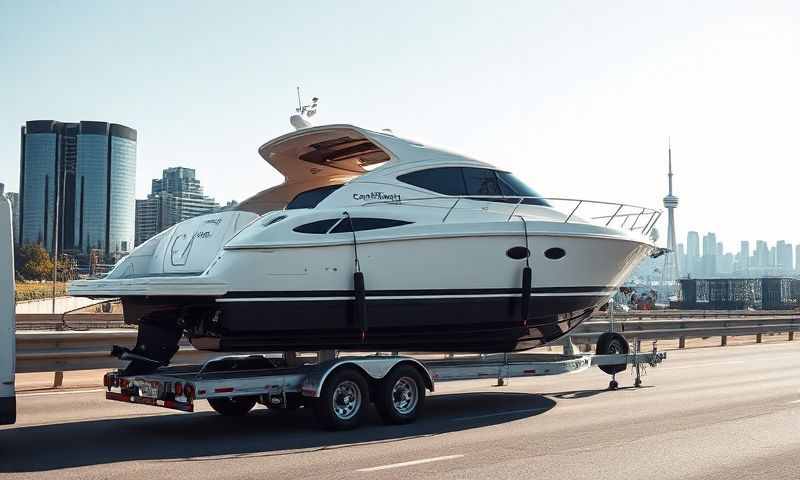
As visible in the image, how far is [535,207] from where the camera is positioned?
1280cm

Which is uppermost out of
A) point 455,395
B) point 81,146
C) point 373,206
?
point 81,146

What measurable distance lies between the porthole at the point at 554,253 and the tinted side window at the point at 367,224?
2.09 m

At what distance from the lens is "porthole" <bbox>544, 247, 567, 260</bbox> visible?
11977mm

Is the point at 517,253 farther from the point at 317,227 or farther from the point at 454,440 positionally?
the point at 454,440

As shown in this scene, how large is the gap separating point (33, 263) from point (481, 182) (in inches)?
3275

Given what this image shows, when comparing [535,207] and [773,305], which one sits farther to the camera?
[773,305]

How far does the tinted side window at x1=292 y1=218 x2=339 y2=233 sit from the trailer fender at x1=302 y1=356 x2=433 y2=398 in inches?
65.4

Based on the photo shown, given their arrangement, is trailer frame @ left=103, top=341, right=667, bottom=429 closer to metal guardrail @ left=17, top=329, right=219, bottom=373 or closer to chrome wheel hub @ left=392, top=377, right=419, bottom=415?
A: chrome wheel hub @ left=392, top=377, right=419, bottom=415

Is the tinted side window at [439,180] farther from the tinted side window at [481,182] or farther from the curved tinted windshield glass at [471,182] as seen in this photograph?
the tinted side window at [481,182]

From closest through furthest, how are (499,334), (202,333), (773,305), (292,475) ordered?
(292,475) < (202,333) < (499,334) < (773,305)

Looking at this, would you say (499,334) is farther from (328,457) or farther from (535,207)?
(328,457)

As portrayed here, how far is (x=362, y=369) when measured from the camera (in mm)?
Result: 9961

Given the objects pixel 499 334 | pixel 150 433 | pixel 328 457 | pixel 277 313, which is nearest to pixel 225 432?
pixel 150 433

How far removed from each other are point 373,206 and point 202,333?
8.83 feet
